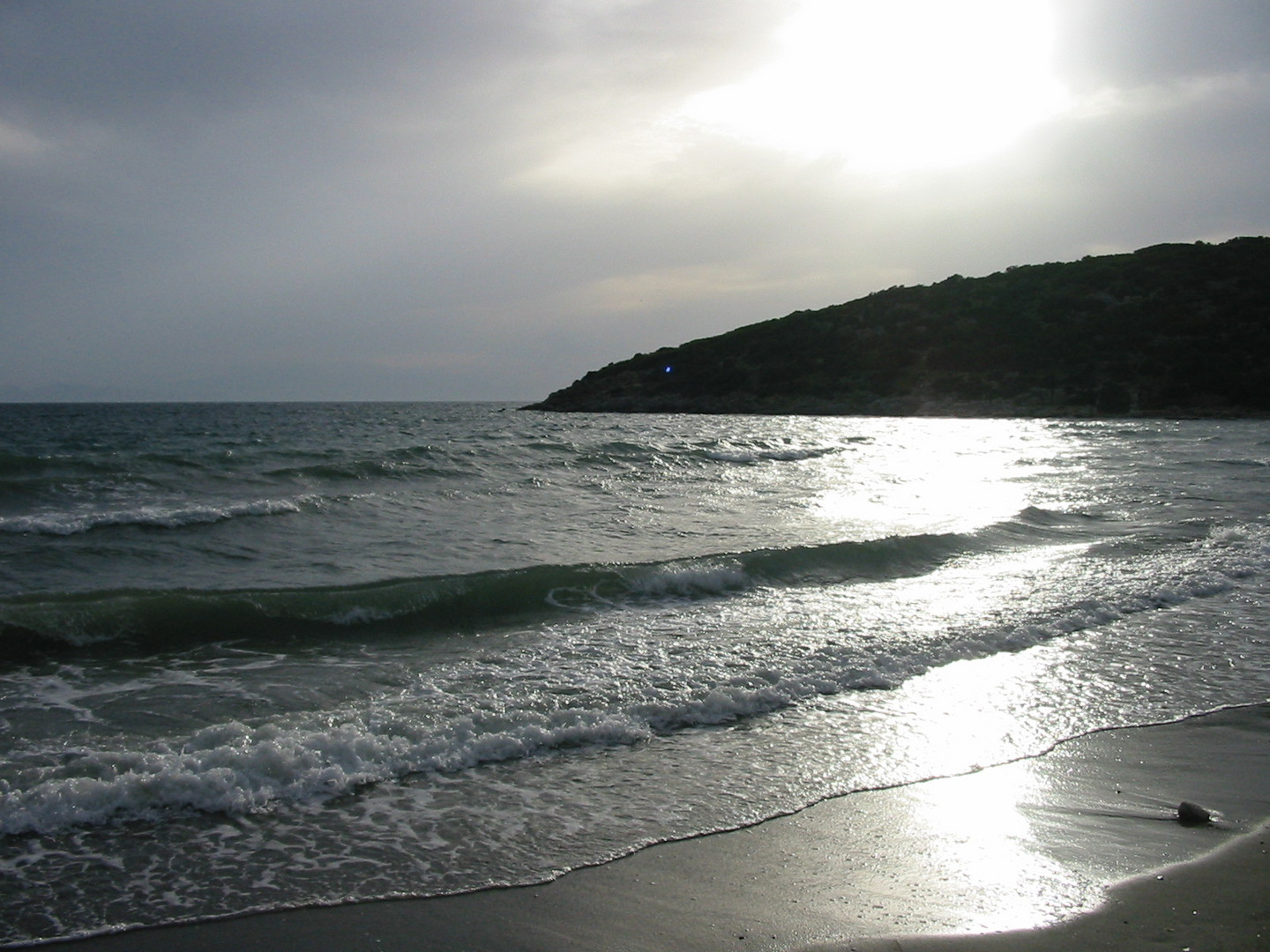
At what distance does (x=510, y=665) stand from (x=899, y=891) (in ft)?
13.6

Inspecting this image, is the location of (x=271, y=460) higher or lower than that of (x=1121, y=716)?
higher

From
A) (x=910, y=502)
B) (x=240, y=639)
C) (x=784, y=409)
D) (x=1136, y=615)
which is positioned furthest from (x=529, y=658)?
(x=784, y=409)

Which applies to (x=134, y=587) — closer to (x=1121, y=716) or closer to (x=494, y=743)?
(x=494, y=743)

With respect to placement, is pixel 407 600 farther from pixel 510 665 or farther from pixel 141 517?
pixel 141 517

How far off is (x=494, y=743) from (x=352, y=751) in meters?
0.86

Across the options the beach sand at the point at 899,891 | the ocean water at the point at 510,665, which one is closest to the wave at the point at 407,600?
the ocean water at the point at 510,665

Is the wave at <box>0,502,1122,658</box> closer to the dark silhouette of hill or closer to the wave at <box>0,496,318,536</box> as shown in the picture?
the wave at <box>0,496,318,536</box>

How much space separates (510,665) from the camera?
7383mm

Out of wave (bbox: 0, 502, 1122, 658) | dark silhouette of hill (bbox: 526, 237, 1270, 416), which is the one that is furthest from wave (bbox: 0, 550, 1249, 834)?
dark silhouette of hill (bbox: 526, 237, 1270, 416)

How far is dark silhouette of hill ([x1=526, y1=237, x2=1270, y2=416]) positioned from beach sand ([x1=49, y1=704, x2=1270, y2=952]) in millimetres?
59423

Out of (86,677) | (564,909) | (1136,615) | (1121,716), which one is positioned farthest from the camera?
(1136,615)

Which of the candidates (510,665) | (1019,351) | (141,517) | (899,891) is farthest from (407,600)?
(1019,351)

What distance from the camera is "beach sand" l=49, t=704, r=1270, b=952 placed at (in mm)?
3494

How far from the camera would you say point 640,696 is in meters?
6.52
